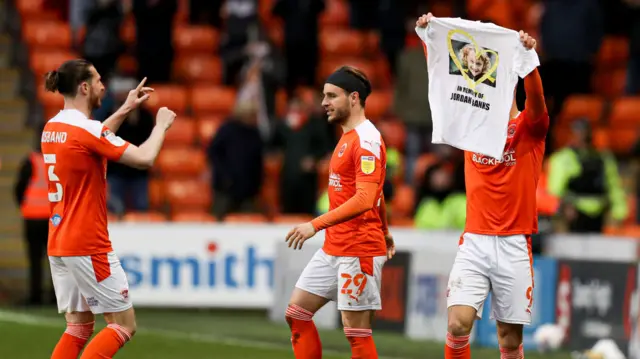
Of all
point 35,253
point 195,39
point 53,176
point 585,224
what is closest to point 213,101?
point 195,39

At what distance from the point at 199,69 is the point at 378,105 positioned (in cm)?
269

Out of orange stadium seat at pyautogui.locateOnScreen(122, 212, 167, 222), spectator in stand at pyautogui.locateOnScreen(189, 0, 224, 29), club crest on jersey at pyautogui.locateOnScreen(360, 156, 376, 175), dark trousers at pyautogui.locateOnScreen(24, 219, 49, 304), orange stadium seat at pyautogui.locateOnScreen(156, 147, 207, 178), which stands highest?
spectator in stand at pyautogui.locateOnScreen(189, 0, 224, 29)

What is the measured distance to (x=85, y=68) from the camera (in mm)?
8258

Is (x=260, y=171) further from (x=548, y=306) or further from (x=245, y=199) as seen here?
(x=548, y=306)

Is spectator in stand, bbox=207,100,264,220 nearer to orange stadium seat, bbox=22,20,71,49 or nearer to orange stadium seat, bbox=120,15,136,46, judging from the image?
orange stadium seat, bbox=120,15,136,46

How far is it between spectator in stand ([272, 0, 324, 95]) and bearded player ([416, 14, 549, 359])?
9664 mm

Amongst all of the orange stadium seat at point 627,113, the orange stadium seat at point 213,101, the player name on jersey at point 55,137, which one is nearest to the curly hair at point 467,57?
the player name on jersey at point 55,137

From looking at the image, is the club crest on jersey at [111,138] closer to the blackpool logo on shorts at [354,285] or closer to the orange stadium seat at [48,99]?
the blackpool logo on shorts at [354,285]

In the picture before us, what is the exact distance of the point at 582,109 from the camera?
1836 cm

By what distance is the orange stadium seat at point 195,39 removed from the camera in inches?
762

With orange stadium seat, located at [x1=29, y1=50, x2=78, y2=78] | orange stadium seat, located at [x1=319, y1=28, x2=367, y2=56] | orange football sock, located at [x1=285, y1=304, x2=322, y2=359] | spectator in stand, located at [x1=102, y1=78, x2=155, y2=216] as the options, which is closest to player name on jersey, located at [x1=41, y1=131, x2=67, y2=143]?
orange football sock, located at [x1=285, y1=304, x2=322, y2=359]

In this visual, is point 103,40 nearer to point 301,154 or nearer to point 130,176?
point 130,176

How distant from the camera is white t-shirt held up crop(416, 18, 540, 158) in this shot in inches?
316

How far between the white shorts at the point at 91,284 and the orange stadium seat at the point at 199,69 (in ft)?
35.9
